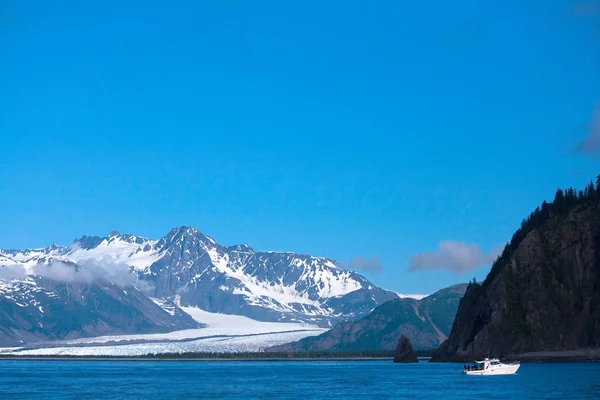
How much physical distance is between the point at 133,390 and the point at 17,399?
28319 millimetres

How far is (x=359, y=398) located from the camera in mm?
149250

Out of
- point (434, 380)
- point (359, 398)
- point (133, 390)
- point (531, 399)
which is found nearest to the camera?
point (531, 399)

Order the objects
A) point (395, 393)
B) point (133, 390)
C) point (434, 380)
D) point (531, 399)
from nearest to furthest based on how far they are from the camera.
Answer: point (531, 399) → point (395, 393) → point (133, 390) → point (434, 380)

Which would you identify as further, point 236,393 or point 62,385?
point 62,385

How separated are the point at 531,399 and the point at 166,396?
6189cm

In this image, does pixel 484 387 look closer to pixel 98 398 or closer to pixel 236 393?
pixel 236 393

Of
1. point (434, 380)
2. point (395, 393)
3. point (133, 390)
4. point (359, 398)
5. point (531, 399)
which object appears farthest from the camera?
point (434, 380)

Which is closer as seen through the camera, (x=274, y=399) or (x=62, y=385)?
(x=274, y=399)

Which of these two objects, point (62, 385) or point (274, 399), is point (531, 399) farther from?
point (62, 385)

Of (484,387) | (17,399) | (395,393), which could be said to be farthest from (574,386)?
(17,399)

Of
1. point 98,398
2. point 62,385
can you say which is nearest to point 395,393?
point 98,398

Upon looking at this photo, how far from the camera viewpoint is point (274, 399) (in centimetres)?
15075

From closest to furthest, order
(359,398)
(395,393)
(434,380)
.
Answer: (359,398) → (395,393) → (434,380)

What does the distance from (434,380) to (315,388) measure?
30966 millimetres
